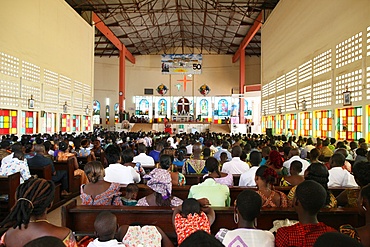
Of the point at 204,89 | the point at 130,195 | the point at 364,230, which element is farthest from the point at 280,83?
the point at 364,230

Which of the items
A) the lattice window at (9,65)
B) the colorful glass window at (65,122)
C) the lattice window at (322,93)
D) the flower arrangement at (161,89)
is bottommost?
the colorful glass window at (65,122)

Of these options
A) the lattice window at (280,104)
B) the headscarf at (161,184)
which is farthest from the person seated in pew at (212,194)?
the lattice window at (280,104)

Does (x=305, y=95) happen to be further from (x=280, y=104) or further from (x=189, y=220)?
(x=189, y=220)

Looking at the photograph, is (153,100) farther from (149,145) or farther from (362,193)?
(362,193)

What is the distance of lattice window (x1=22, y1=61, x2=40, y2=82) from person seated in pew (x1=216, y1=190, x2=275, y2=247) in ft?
47.0

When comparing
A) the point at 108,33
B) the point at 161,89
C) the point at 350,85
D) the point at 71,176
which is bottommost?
the point at 71,176

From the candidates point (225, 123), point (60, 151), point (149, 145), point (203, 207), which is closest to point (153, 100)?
point (225, 123)

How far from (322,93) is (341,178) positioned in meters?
9.17

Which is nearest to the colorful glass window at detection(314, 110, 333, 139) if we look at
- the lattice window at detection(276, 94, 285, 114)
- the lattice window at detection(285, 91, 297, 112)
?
the lattice window at detection(285, 91, 297, 112)

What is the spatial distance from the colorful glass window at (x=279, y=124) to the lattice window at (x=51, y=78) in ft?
39.5

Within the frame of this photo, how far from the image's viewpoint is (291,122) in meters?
17.8

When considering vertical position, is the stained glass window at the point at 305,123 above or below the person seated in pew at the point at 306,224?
above

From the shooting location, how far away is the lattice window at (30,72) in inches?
580

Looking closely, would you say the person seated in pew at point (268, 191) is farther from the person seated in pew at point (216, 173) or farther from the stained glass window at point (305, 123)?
the stained glass window at point (305, 123)
